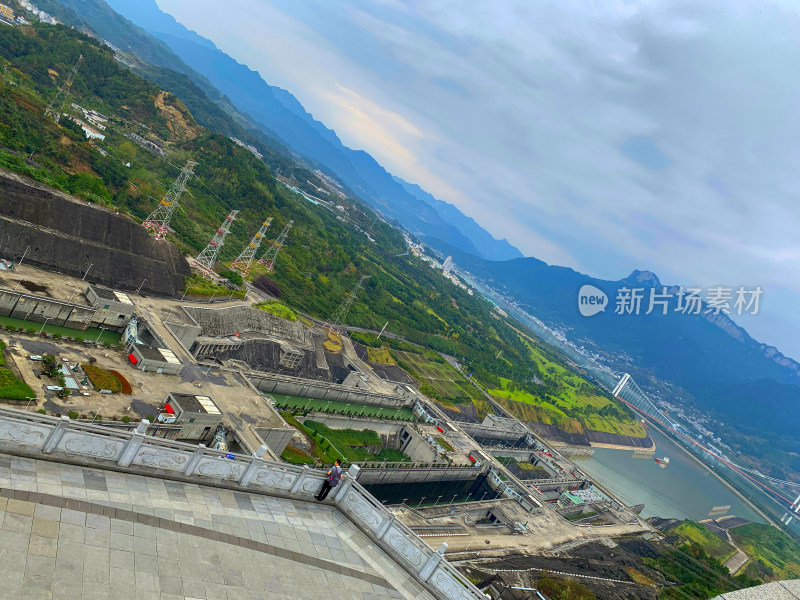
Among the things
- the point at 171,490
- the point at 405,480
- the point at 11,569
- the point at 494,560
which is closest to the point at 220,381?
the point at 405,480

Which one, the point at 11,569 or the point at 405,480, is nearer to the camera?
the point at 11,569

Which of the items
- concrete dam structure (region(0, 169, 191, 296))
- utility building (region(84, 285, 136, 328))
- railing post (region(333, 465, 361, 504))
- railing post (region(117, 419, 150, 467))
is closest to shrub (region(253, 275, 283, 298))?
concrete dam structure (region(0, 169, 191, 296))

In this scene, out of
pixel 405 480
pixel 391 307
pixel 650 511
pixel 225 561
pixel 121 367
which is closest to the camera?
pixel 225 561

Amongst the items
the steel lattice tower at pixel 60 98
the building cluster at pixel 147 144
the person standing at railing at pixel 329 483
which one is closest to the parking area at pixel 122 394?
the person standing at railing at pixel 329 483

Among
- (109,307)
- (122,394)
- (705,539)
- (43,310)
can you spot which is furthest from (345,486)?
(705,539)

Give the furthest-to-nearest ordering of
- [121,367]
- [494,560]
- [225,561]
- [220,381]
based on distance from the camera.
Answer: [220,381], [494,560], [121,367], [225,561]

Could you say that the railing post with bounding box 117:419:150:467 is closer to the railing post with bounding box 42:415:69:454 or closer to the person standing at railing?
the railing post with bounding box 42:415:69:454

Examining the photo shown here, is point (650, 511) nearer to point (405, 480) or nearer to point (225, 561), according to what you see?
point (405, 480)

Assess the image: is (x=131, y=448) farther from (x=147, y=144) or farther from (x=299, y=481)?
(x=147, y=144)
